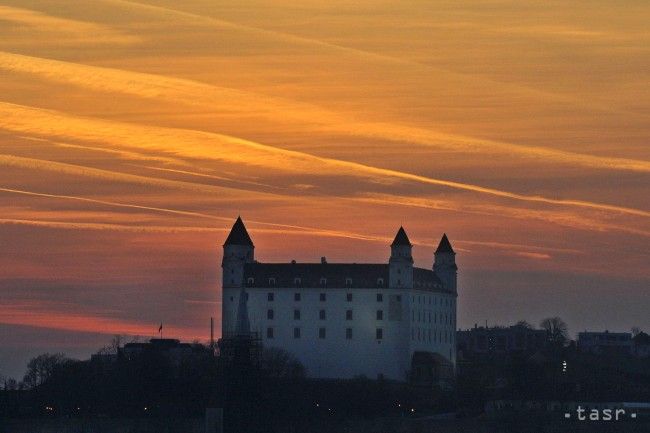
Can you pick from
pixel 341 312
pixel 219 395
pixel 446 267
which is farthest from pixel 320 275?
pixel 219 395

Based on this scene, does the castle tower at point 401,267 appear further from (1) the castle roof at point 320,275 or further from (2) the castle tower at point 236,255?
(2) the castle tower at point 236,255

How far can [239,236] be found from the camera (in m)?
192

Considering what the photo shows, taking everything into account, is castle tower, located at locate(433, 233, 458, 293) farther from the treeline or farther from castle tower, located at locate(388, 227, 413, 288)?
the treeline

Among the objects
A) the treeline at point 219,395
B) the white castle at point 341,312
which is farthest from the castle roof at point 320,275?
the treeline at point 219,395

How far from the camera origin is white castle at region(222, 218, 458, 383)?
7288 inches

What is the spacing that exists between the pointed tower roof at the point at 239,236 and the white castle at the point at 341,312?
1.26 metres

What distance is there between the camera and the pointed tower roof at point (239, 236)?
627 ft

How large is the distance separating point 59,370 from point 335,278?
28.3 metres

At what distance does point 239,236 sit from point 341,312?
13035 millimetres

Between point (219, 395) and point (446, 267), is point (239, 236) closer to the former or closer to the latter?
point (446, 267)

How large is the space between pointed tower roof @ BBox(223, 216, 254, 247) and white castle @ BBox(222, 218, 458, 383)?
1.26 m

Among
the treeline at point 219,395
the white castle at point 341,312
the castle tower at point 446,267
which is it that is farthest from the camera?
the castle tower at point 446,267

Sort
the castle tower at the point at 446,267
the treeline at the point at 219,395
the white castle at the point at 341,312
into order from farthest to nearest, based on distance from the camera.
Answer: the castle tower at the point at 446,267 → the white castle at the point at 341,312 → the treeline at the point at 219,395

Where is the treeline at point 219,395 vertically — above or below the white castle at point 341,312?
below
